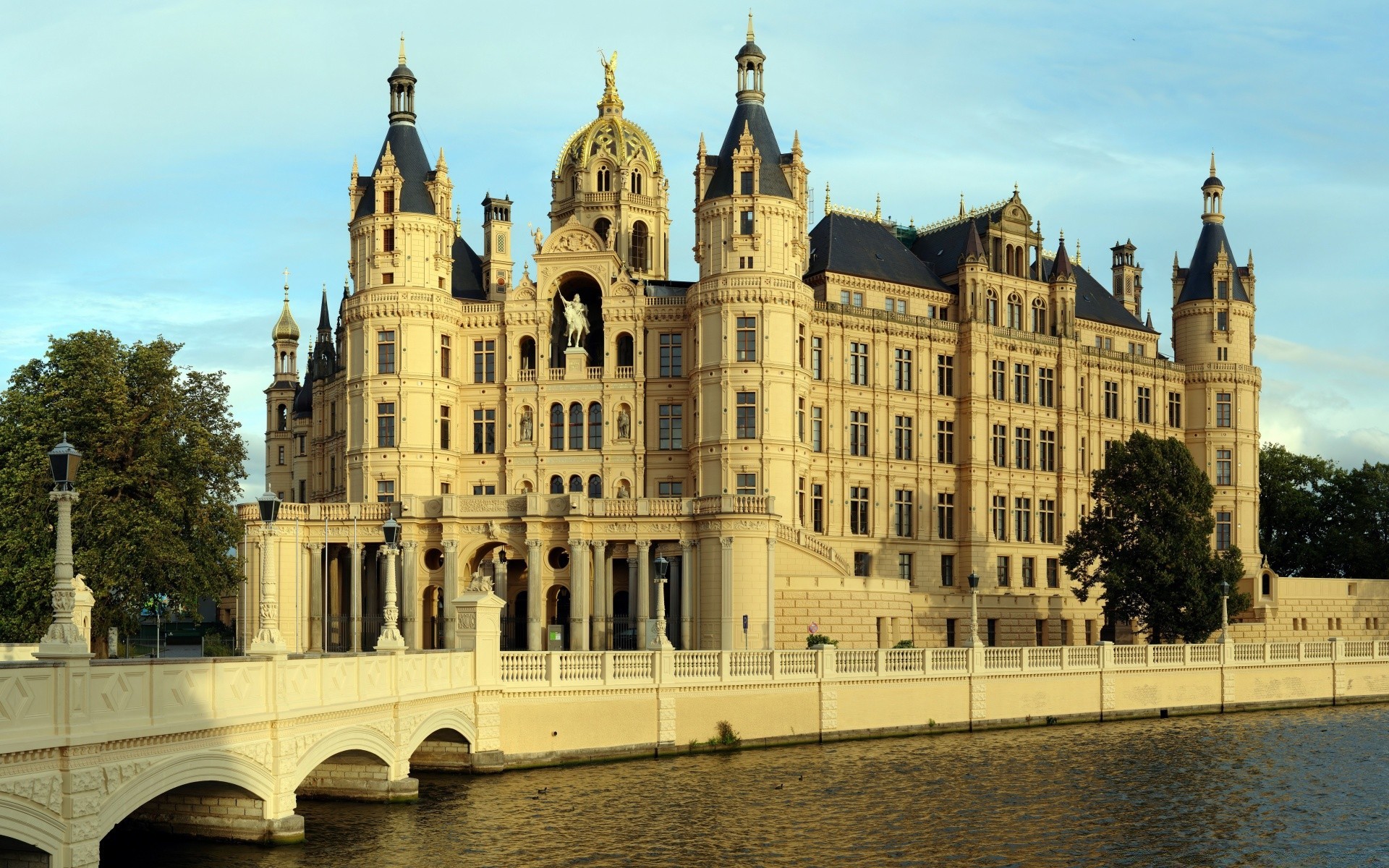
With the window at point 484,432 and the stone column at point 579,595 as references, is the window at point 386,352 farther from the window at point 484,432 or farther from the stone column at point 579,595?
the stone column at point 579,595

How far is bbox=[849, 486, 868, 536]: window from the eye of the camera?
8231cm

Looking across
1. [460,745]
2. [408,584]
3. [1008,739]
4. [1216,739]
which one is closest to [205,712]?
[460,745]

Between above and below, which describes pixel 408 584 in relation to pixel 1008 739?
above

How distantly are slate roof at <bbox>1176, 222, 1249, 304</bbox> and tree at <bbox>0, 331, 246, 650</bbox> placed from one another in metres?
60.5

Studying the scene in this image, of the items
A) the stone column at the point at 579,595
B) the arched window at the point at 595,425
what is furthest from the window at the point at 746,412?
the stone column at the point at 579,595

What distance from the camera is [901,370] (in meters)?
84.7

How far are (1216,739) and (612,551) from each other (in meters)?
25.9

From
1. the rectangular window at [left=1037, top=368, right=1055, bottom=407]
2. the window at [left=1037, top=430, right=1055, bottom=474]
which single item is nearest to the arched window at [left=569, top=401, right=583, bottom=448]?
the window at [left=1037, top=430, right=1055, bottom=474]

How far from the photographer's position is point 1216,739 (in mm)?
55438

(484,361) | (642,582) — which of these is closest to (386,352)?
(484,361)

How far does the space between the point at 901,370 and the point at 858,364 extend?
117 inches

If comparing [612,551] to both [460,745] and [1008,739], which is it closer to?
[1008,739]

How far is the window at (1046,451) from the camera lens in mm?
89125

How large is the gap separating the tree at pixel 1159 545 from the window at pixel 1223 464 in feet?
62.3
